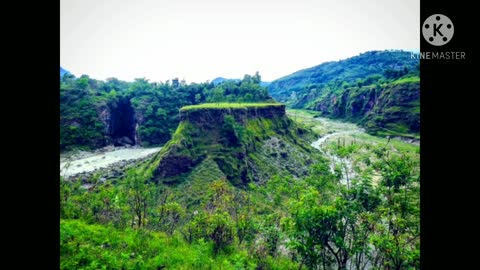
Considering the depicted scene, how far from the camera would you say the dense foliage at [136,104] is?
49.0 metres

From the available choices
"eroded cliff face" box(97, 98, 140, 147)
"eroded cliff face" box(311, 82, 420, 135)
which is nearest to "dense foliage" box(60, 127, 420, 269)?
"eroded cliff face" box(311, 82, 420, 135)

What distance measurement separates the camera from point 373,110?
204ft

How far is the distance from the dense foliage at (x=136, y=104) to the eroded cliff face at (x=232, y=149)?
34.2 ft

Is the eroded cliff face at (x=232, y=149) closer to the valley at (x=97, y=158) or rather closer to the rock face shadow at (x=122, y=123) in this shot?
the valley at (x=97, y=158)

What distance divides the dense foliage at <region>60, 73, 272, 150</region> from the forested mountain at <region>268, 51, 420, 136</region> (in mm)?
22520

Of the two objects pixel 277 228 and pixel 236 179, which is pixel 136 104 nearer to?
pixel 236 179

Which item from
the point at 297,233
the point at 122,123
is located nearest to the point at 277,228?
the point at 297,233

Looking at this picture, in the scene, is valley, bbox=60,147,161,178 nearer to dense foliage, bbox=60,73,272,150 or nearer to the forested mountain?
dense foliage, bbox=60,73,272,150

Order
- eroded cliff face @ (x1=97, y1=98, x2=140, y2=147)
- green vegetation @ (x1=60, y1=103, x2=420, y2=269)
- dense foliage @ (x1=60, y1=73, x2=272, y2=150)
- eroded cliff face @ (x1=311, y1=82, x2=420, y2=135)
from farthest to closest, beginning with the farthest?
eroded cliff face @ (x1=97, y1=98, x2=140, y2=147) < eroded cliff face @ (x1=311, y1=82, x2=420, y2=135) < dense foliage @ (x1=60, y1=73, x2=272, y2=150) < green vegetation @ (x1=60, y1=103, x2=420, y2=269)

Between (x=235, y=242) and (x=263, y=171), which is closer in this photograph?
(x=235, y=242)

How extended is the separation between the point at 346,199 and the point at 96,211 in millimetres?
8392
